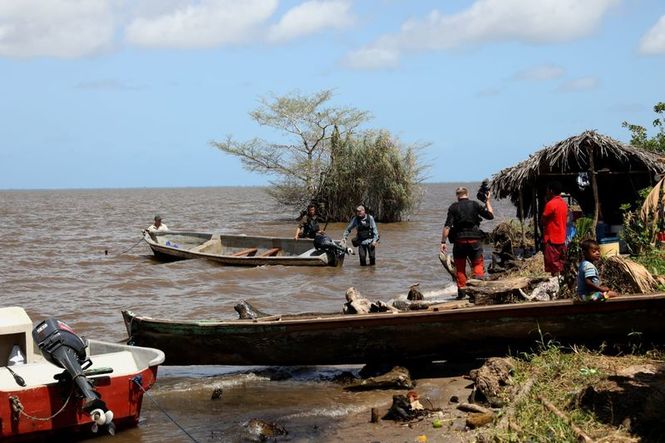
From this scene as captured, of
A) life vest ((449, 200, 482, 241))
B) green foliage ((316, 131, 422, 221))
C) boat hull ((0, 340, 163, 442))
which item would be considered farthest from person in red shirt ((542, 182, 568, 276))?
green foliage ((316, 131, 422, 221))

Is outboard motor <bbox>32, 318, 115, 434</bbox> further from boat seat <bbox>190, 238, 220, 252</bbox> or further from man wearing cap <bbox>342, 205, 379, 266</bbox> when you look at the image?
boat seat <bbox>190, 238, 220, 252</bbox>

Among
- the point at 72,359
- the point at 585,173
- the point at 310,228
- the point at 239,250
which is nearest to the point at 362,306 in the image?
the point at 72,359

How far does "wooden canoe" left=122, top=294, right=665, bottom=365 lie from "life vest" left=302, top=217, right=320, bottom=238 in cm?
1127

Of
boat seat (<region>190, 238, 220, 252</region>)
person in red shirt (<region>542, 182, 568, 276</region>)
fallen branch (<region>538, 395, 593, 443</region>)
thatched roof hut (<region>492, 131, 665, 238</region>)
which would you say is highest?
thatched roof hut (<region>492, 131, 665, 238</region>)

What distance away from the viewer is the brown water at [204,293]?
7754 millimetres

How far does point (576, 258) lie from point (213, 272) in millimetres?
11552

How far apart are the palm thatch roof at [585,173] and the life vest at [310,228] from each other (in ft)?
16.9

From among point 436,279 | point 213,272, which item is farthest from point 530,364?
point 213,272

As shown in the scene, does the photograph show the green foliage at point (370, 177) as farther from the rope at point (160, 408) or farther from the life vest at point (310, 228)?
the rope at point (160, 408)

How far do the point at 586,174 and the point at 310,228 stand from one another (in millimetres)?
7653

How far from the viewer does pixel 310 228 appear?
20516mm

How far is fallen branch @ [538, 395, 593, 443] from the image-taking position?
5.20 metres

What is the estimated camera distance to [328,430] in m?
6.97

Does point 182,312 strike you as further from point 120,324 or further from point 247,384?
point 247,384
